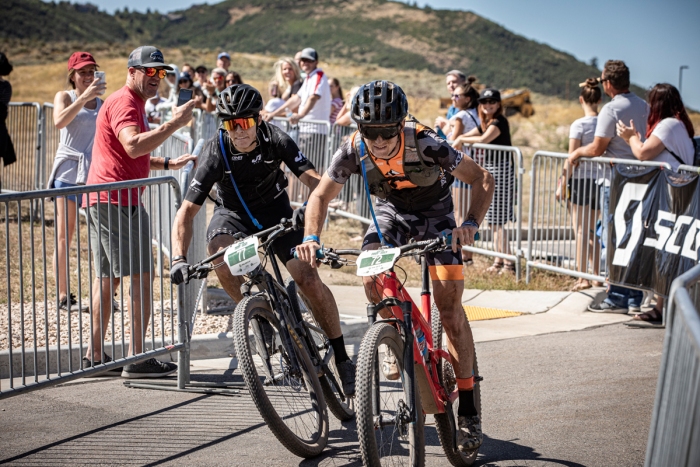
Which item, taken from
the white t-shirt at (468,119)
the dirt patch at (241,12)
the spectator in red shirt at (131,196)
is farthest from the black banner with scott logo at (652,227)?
the dirt patch at (241,12)

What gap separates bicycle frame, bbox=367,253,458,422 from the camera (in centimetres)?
432

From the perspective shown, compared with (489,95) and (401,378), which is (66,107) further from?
(401,378)

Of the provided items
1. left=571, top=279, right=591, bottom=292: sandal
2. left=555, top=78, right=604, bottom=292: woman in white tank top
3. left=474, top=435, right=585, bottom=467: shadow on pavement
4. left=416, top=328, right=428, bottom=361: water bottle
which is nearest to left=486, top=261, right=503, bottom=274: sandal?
left=571, top=279, right=591, bottom=292: sandal

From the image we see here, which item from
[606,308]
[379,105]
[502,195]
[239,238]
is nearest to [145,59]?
[239,238]

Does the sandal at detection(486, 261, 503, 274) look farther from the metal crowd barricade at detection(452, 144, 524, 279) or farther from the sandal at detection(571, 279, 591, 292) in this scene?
the sandal at detection(571, 279, 591, 292)

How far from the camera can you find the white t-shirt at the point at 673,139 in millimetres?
8352

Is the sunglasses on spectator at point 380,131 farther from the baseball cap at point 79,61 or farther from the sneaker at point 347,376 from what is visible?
the baseball cap at point 79,61

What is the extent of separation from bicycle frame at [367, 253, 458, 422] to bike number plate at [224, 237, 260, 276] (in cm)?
70

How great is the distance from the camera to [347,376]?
546 centimetres

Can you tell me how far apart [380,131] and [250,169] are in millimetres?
1435

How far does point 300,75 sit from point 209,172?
904cm

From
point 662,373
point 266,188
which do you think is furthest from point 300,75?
point 662,373

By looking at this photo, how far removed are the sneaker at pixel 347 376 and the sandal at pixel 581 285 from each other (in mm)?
4775

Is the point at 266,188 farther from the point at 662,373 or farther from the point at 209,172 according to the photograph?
the point at 662,373
